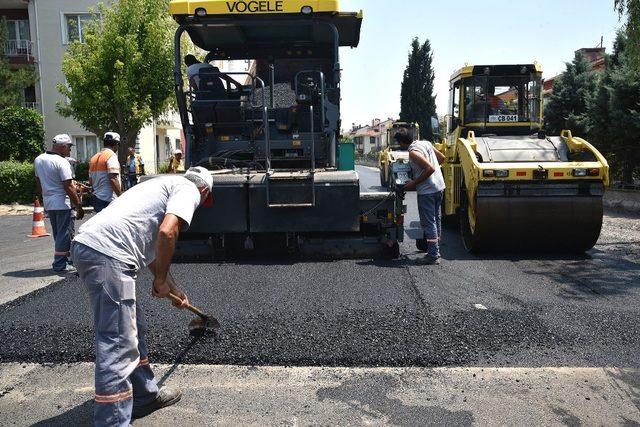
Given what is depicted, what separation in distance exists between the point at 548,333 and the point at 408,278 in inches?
73.0

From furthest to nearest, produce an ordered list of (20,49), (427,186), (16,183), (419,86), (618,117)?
(419,86) → (20,49) → (16,183) → (618,117) → (427,186)

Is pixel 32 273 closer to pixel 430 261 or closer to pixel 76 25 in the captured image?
pixel 430 261

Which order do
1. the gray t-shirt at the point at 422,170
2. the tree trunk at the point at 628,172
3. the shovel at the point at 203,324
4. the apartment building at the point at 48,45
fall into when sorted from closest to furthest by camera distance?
the shovel at the point at 203,324 < the gray t-shirt at the point at 422,170 < the tree trunk at the point at 628,172 < the apartment building at the point at 48,45

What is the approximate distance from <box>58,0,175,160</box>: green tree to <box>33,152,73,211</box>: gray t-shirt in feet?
35.5

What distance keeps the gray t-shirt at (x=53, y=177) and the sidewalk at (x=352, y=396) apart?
3.16m

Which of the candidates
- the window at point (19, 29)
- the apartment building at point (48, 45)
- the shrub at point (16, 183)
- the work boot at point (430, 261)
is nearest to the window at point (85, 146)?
A: the apartment building at point (48, 45)

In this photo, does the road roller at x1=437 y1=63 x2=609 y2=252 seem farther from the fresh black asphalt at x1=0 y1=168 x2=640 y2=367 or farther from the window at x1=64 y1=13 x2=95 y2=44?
the window at x1=64 y1=13 x2=95 y2=44

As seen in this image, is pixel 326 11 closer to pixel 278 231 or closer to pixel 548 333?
pixel 278 231

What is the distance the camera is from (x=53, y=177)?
6578 millimetres

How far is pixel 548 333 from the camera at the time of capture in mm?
4199

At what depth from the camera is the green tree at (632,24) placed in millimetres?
9312

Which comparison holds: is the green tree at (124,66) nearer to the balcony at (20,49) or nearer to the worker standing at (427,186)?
the balcony at (20,49)

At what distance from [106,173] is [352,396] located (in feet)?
14.7

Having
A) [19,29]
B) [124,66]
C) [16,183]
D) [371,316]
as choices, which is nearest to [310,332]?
[371,316]
